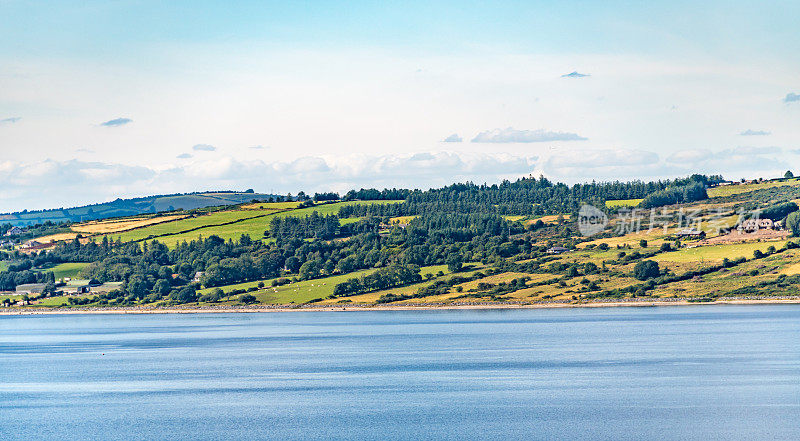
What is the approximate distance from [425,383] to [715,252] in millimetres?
111596

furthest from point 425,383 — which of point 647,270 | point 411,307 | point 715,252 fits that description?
point 715,252

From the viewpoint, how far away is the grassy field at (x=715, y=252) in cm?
16300

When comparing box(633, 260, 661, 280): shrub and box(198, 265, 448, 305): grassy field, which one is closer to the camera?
box(633, 260, 661, 280): shrub

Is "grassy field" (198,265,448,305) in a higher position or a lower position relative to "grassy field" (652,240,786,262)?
lower

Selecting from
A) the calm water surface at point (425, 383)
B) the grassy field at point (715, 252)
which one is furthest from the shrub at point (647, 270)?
the calm water surface at point (425, 383)

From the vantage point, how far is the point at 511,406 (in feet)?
192

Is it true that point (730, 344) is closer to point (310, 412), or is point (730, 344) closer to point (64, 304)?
point (310, 412)

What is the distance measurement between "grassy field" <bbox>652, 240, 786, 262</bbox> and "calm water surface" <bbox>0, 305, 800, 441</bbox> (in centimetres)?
3714

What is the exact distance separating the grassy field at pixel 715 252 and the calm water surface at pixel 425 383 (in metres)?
37.1

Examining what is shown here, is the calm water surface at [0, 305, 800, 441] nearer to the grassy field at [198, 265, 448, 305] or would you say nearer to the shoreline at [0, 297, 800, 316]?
the shoreline at [0, 297, 800, 316]

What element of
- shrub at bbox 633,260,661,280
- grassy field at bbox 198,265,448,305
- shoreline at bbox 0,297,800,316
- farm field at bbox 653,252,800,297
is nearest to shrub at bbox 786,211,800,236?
farm field at bbox 653,252,800,297

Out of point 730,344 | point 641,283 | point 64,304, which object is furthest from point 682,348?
point 64,304

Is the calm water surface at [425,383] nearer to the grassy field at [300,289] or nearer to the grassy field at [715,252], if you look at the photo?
the grassy field at [715,252]

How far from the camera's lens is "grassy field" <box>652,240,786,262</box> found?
163000 millimetres
